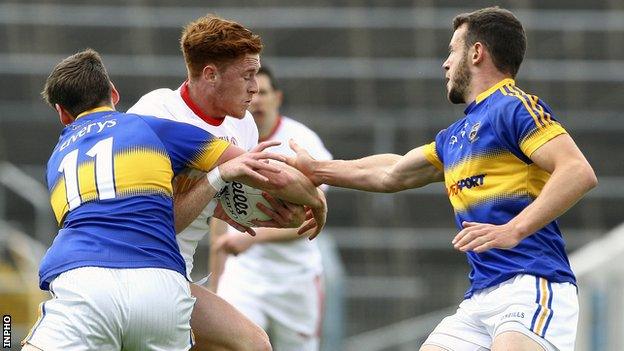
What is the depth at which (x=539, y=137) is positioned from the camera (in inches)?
208

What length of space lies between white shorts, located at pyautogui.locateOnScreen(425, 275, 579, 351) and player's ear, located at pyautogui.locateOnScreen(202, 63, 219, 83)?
1.59 m

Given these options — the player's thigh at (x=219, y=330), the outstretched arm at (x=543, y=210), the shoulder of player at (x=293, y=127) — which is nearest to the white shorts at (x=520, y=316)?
the outstretched arm at (x=543, y=210)

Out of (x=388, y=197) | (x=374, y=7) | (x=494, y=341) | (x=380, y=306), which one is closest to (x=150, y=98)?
(x=494, y=341)

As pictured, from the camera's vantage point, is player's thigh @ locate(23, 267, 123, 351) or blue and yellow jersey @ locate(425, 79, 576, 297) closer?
player's thigh @ locate(23, 267, 123, 351)

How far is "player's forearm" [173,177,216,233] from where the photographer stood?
576 cm

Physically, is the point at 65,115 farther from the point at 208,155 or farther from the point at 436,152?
the point at 436,152

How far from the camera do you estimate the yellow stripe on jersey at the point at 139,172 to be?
532cm

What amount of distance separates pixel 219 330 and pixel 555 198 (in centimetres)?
176

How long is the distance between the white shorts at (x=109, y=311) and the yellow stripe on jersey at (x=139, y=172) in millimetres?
335

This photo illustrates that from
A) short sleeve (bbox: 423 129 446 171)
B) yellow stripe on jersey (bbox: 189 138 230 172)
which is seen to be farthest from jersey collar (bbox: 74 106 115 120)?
short sleeve (bbox: 423 129 446 171)

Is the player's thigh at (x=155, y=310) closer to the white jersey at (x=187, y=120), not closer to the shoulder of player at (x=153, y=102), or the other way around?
the white jersey at (x=187, y=120)

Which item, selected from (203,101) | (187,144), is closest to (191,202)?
(187,144)

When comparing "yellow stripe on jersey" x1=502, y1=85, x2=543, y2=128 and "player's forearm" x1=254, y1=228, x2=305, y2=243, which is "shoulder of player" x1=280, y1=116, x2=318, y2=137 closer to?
"player's forearm" x1=254, y1=228, x2=305, y2=243

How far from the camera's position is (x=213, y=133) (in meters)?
6.12
